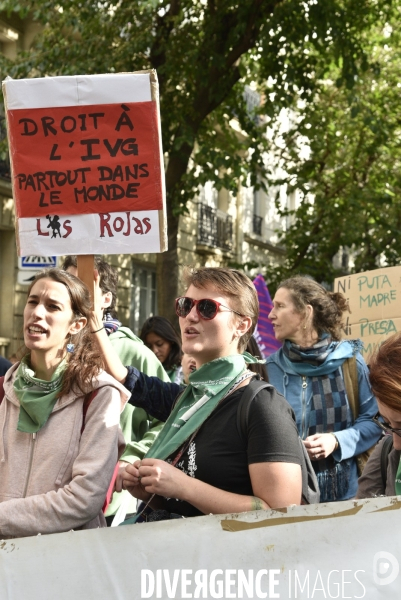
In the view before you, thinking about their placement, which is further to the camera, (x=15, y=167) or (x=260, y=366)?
(x=260, y=366)

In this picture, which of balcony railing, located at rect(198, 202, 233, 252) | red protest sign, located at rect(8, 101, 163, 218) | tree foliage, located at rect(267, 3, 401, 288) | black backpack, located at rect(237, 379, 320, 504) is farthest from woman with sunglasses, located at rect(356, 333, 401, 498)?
balcony railing, located at rect(198, 202, 233, 252)

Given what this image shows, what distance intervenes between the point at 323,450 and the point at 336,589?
5.84ft

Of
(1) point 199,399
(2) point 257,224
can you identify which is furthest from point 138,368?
(2) point 257,224

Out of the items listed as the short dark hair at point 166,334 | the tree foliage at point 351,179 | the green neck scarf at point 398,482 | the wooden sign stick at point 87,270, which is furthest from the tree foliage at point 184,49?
the green neck scarf at point 398,482

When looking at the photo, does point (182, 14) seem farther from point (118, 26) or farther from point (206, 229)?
point (206, 229)

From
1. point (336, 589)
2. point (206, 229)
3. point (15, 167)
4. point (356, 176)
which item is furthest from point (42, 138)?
point (206, 229)

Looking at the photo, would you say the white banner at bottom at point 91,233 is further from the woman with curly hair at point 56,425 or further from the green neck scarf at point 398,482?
the green neck scarf at point 398,482

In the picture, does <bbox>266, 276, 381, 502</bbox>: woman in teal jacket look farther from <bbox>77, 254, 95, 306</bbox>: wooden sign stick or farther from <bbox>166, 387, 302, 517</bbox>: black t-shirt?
<bbox>166, 387, 302, 517</bbox>: black t-shirt

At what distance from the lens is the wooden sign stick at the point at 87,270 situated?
12.1ft

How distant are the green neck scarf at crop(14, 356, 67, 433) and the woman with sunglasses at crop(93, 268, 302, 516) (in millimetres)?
357

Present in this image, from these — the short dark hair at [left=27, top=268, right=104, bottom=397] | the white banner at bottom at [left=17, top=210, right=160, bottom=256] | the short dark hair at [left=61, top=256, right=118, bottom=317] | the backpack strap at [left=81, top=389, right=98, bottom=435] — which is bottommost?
the backpack strap at [left=81, top=389, right=98, bottom=435]

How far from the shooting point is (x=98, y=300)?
376cm

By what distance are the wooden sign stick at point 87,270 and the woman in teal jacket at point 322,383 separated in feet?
3.84

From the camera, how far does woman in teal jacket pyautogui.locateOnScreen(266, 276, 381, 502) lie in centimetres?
422
